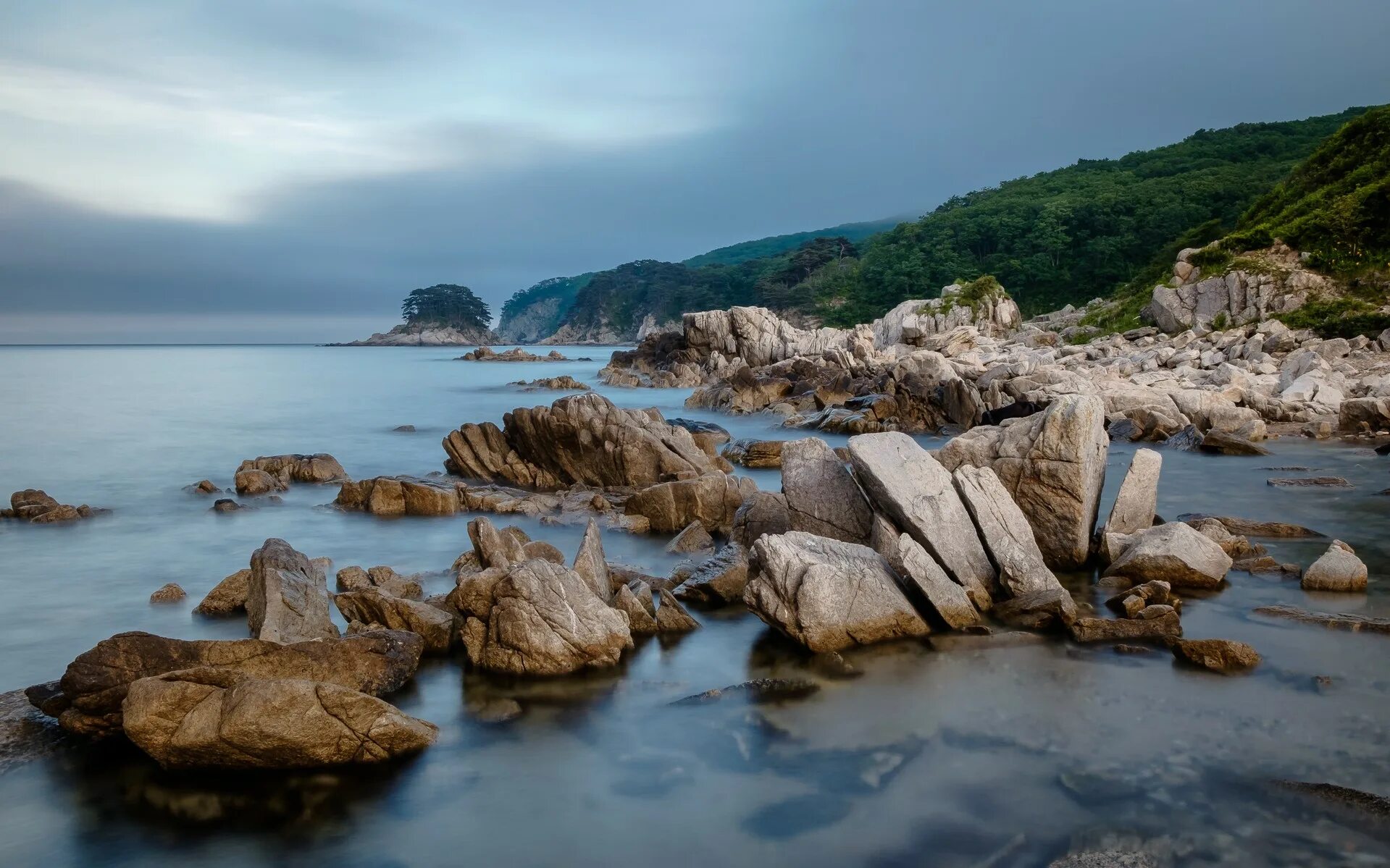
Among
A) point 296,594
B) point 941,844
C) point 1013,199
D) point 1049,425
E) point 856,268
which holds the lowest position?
point 941,844

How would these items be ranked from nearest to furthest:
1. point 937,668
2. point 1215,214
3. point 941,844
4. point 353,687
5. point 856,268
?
point 941,844 < point 353,687 < point 937,668 < point 1215,214 < point 856,268

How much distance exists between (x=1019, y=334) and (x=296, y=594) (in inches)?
2067

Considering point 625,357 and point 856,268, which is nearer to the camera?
point 625,357

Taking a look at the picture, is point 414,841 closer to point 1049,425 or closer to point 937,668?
point 937,668

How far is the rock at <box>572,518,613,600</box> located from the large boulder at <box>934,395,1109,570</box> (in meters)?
5.20

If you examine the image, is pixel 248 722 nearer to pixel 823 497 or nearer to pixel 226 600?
pixel 226 600

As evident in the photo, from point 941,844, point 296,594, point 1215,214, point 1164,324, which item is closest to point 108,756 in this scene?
point 296,594

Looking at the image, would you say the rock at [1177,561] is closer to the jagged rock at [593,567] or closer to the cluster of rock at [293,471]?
the jagged rock at [593,567]

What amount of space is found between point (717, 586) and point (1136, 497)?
6308 mm

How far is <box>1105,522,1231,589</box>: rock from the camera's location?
446 inches

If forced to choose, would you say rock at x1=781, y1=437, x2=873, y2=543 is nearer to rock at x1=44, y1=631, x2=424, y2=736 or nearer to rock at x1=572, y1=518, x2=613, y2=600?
rock at x1=572, y1=518, x2=613, y2=600

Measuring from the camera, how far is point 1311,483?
60.9ft

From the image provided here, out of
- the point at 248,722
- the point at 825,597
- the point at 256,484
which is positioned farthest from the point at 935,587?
the point at 256,484

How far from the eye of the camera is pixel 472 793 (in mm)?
7098
